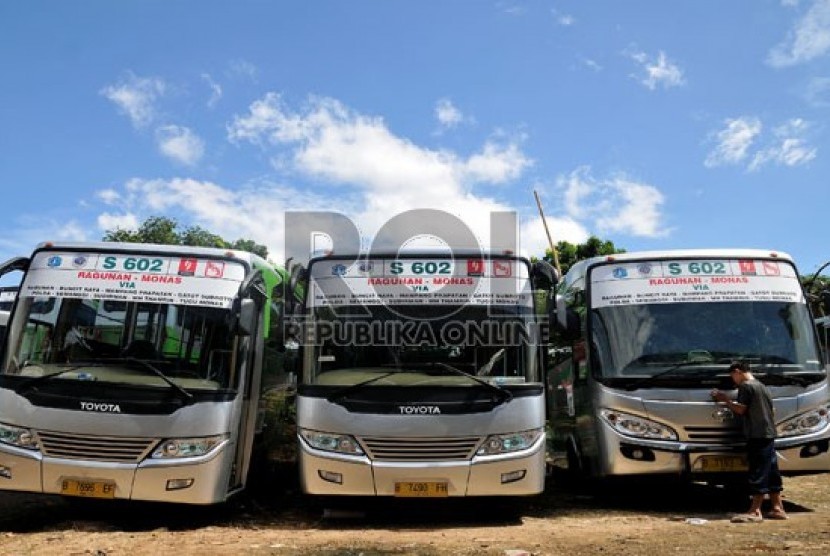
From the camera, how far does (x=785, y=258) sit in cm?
838

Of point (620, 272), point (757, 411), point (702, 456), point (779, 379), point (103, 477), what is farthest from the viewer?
point (620, 272)

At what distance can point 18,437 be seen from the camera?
267 inches

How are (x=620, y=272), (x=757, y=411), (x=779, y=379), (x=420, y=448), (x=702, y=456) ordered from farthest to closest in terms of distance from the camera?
(x=620, y=272)
(x=779, y=379)
(x=702, y=456)
(x=757, y=411)
(x=420, y=448)

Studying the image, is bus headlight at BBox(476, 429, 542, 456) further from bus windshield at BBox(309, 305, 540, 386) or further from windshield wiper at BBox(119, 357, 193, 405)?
windshield wiper at BBox(119, 357, 193, 405)

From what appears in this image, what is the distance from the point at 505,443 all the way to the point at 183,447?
9.89 ft

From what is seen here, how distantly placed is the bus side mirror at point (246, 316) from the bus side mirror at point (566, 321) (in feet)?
10.5

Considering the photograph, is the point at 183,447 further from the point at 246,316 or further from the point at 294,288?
the point at 294,288

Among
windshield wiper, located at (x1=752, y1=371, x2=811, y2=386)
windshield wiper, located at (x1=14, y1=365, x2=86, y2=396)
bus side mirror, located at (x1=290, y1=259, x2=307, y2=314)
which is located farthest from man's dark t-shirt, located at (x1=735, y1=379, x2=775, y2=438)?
windshield wiper, located at (x1=14, y1=365, x2=86, y2=396)

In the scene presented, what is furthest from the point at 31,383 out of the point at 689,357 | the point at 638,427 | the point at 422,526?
the point at 689,357

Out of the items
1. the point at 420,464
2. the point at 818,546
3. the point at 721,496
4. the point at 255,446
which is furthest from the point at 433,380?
the point at 721,496

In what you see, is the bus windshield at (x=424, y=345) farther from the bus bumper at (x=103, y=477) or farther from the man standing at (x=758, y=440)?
the man standing at (x=758, y=440)

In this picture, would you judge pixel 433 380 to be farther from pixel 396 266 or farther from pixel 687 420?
pixel 687 420

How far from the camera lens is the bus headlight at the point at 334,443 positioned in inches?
273

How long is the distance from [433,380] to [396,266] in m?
1.28
